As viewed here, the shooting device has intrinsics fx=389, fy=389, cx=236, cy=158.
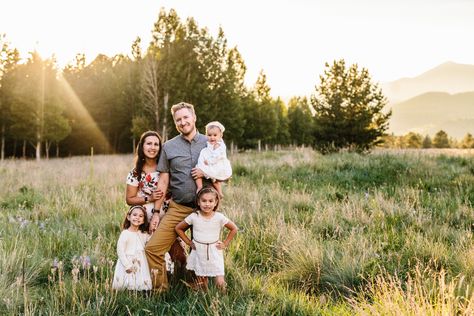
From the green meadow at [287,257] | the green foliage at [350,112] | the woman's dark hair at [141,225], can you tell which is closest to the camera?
the green meadow at [287,257]

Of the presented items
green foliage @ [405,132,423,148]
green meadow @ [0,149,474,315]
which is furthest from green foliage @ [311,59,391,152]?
green foliage @ [405,132,423,148]

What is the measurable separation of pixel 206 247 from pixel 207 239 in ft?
0.25

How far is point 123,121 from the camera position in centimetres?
3841

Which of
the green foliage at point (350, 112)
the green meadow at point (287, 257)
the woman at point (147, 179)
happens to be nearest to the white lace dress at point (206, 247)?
the green meadow at point (287, 257)

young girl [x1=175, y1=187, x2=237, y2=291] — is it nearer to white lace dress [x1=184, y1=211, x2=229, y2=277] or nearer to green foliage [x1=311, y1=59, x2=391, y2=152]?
white lace dress [x1=184, y1=211, x2=229, y2=277]

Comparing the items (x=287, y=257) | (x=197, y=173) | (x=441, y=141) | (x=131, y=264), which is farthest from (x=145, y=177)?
(x=441, y=141)

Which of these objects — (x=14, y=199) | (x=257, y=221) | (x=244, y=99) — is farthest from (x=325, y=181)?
(x=244, y=99)

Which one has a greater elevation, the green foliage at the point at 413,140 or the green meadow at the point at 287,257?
the green foliage at the point at 413,140

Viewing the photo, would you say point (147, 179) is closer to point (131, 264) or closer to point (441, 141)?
point (131, 264)

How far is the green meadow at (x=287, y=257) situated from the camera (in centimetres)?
312

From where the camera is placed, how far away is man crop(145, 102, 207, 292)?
12.6 feet

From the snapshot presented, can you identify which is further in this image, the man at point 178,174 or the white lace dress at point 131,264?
the man at point 178,174

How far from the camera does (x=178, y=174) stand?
13.1 feet

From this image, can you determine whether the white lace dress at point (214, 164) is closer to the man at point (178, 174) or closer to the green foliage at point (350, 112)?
the man at point (178, 174)
